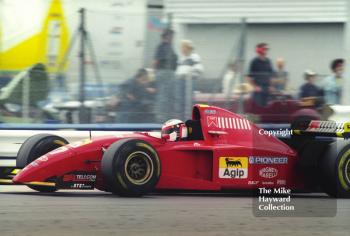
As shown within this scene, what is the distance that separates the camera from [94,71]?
10.4 m

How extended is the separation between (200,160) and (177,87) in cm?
247

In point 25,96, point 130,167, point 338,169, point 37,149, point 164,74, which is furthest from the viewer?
point 164,74

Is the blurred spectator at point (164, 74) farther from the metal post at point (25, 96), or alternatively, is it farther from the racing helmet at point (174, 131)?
the racing helmet at point (174, 131)

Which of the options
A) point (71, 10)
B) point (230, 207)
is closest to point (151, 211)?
point (230, 207)

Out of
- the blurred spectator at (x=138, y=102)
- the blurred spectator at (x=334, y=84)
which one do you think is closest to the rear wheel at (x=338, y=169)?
the blurred spectator at (x=334, y=84)

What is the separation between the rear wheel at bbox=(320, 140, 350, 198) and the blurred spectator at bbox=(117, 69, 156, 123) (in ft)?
9.76

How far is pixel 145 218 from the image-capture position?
250 inches

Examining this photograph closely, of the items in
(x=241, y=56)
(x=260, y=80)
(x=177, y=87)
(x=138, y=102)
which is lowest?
(x=138, y=102)

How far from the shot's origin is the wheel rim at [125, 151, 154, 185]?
7711mm

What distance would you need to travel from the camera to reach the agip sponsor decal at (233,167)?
26.6 ft

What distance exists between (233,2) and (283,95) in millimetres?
4568

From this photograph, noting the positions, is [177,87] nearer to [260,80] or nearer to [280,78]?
[260,80]

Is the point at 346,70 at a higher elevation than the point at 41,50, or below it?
below

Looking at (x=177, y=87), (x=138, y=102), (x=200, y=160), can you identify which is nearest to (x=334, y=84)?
(x=177, y=87)
